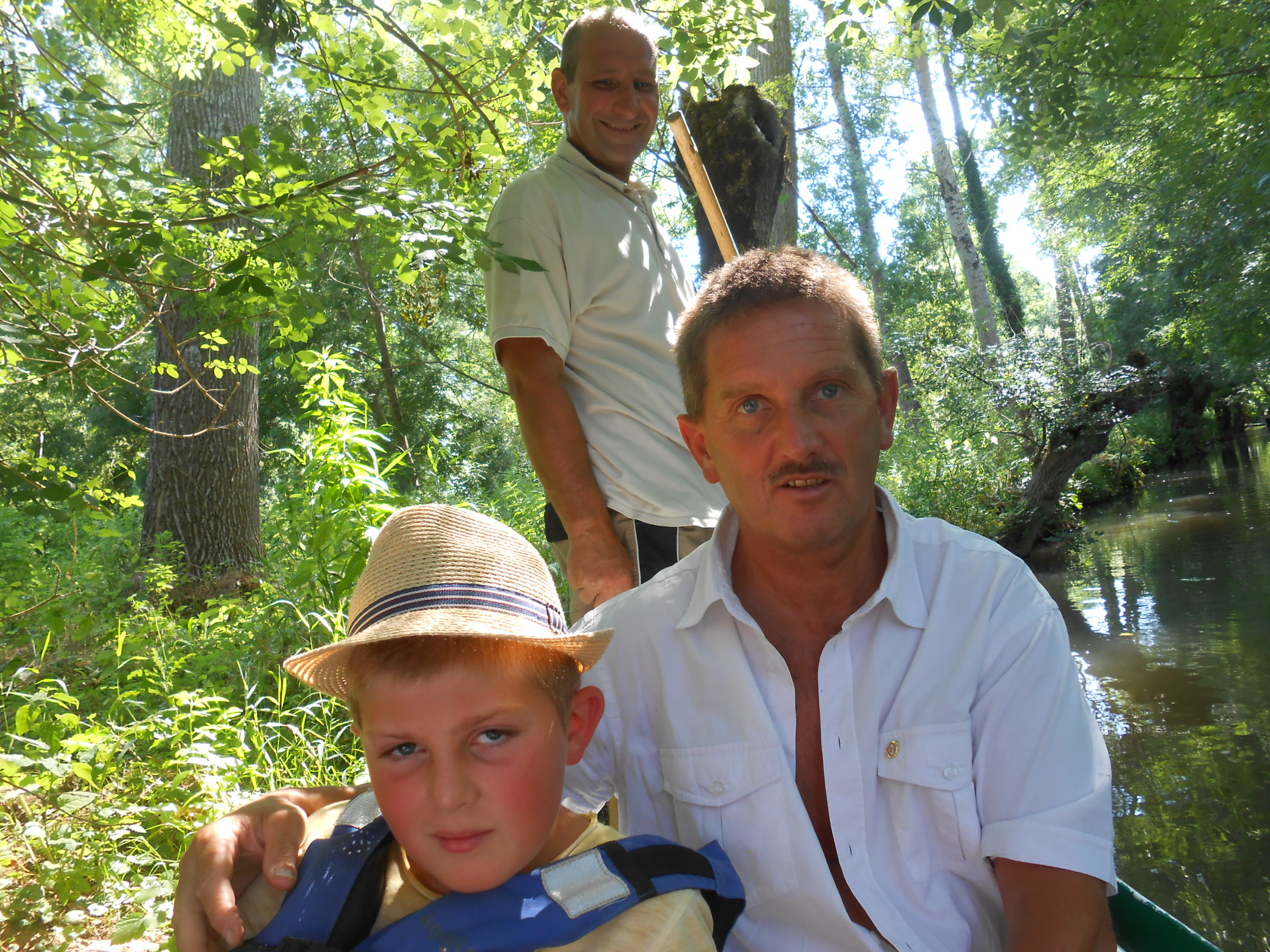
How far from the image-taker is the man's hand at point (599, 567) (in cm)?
244

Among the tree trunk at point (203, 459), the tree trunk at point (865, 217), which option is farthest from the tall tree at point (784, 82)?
the tree trunk at point (865, 217)

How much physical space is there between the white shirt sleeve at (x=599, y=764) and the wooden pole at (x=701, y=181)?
201cm

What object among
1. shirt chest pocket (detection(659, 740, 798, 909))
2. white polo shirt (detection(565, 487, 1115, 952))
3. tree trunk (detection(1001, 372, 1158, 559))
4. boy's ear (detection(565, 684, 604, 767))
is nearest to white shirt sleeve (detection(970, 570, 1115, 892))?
white polo shirt (detection(565, 487, 1115, 952))

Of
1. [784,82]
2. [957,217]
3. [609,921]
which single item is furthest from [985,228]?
Result: [609,921]

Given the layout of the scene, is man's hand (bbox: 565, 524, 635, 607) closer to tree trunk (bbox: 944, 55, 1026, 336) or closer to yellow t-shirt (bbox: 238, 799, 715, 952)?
yellow t-shirt (bbox: 238, 799, 715, 952)

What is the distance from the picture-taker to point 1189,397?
74.0ft

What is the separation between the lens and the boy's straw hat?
1.42 m

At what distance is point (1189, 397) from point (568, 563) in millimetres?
24144

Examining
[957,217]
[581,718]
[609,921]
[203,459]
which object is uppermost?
[957,217]

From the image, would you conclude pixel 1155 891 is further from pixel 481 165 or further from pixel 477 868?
pixel 481 165

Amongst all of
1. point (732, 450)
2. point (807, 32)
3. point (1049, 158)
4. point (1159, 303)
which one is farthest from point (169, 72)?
point (1159, 303)

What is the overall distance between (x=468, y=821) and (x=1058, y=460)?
11.5 metres

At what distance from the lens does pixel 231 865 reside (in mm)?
1410

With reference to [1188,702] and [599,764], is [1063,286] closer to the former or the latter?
[1188,702]
